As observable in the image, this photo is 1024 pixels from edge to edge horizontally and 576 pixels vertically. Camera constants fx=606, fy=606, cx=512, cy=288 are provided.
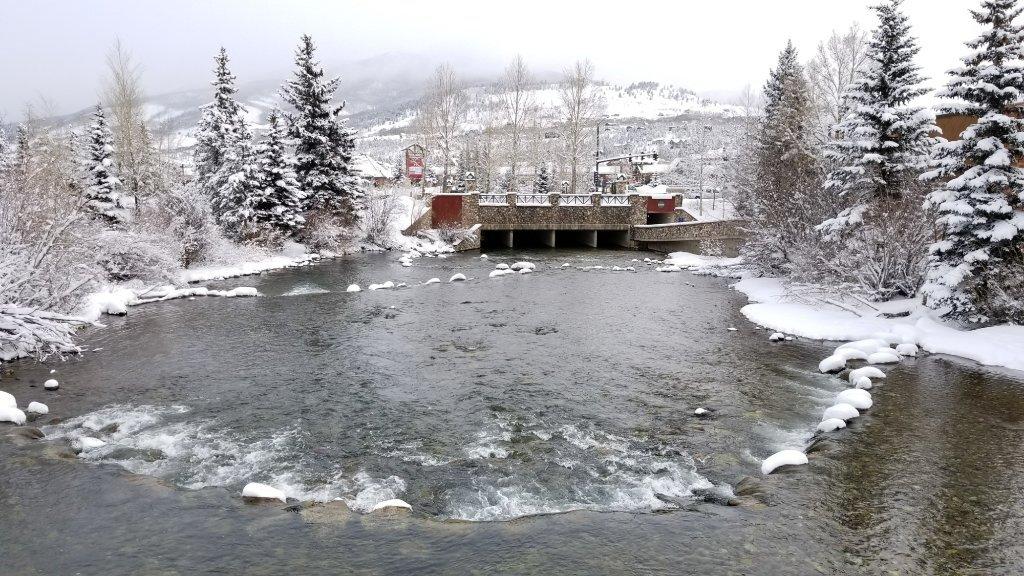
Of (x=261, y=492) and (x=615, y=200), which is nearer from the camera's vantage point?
(x=261, y=492)

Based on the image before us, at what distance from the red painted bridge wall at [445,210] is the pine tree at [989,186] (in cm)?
2845

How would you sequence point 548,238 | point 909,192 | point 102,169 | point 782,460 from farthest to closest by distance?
point 548,238, point 102,169, point 909,192, point 782,460

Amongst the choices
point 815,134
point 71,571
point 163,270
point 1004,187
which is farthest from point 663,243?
point 71,571

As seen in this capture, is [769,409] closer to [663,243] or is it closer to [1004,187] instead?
[1004,187]

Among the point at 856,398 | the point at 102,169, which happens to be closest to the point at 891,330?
the point at 856,398

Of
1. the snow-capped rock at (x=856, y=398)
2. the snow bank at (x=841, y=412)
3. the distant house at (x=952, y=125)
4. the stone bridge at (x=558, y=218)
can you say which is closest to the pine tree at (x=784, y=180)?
the distant house at (x=952, y=125)

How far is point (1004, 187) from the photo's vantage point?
553 inches

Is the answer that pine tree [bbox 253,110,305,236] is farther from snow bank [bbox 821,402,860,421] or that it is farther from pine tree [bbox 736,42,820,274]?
snow bank [bbox 821,402,860,421]

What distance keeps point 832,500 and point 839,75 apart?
3020cm

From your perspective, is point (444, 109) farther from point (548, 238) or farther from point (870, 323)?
point (870, 323)

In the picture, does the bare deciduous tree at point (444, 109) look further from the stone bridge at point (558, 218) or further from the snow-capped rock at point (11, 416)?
the snow-capped rock at point (11, 416)

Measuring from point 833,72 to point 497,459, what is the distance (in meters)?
31.9

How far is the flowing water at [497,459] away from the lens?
5.96 metres

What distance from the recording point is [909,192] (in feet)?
56.2
